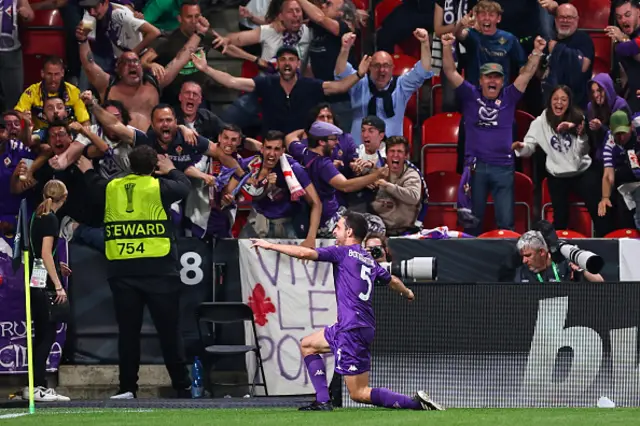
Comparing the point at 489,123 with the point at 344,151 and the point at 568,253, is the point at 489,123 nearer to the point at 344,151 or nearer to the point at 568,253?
the point at 344,151

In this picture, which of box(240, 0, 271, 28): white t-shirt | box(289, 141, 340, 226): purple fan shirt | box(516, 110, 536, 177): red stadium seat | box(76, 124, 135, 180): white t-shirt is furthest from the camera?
box(240, 0, 271, 28): white t-shirt

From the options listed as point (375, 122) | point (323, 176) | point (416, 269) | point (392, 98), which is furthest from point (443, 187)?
point (416, 269)

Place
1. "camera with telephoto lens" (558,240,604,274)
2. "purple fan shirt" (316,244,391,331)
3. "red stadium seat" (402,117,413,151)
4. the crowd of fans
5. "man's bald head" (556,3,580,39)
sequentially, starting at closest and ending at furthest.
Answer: "purple fan shirt" (316,244,391,331), "camera with telephoto lens" (558,240,604,274), the crowd of fans, "red stadium seat" (402,117,413,151), "man's bald head" (556,3,580,39)

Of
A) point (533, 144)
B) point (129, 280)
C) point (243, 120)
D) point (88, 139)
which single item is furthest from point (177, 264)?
point (533, 144)

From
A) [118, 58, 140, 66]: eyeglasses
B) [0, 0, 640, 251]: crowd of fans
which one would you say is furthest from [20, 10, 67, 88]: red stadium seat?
[118, 58, 140, 66]: eyeglasses

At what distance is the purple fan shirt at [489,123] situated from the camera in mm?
15453

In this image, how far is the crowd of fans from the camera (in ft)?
47.1

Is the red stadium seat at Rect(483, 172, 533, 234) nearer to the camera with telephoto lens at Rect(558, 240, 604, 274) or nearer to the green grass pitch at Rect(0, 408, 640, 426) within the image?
the camera with telephoto lens at Rect(558, 240, 604, 274)

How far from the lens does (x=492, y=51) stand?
1625cm

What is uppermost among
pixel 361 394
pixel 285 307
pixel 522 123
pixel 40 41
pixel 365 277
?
pixel 40 41

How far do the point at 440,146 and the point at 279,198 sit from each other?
286 centimetres

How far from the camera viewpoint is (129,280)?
1364 centimetres

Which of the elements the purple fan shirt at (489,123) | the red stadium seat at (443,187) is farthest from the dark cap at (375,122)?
the red stadium seat at (443,187)

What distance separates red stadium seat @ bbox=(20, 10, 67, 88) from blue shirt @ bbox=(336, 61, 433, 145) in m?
3.48
